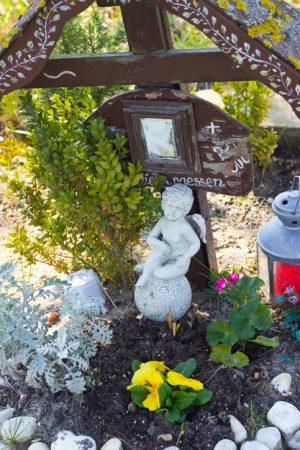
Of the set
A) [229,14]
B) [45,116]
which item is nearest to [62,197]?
[45,116]

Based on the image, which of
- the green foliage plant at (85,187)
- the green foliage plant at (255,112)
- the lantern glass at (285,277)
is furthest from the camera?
the green foliage plant at (255,112)

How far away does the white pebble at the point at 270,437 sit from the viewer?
102 inches

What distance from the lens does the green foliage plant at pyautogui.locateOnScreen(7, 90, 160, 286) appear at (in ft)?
9.53

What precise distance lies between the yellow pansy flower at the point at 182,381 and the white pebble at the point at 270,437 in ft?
0.87

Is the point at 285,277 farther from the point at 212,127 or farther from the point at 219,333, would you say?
the point at 212,127

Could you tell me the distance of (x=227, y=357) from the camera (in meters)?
2.77

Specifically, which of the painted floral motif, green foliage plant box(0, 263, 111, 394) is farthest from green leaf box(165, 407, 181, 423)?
the painted floral motif

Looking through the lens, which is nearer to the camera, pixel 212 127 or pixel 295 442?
pixel 295 442

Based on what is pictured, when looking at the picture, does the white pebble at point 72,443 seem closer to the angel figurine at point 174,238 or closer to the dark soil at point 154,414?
the dark soil at point 154,414

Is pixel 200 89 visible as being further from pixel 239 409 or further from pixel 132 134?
pixel 239 409

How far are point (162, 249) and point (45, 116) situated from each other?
2.34 feet

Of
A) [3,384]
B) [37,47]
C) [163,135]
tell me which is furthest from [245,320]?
[37,47]

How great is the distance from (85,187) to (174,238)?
45 cm

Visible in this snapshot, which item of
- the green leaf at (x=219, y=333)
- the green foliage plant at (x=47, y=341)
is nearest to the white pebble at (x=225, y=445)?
the green leaf at (x=219, y=333)
